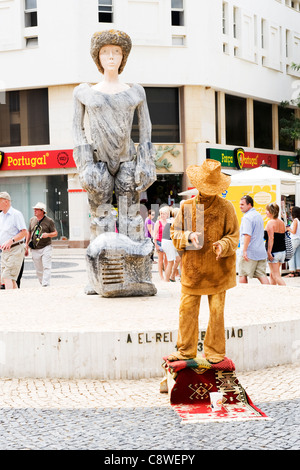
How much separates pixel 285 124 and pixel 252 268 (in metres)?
24.3

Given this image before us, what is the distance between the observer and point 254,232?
1074 centimetres

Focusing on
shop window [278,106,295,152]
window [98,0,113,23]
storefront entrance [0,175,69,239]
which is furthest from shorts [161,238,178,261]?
shop window [278,106,295,152]

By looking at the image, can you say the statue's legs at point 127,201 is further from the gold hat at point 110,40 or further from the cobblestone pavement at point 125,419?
the cobblestone pavement at point 125,419

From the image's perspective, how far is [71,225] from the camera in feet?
91.1

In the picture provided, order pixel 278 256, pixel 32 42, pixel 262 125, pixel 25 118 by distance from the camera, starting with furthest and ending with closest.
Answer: pixel 262 125 < pixel 25 118 < pixel 32 42 < pixel 278 256

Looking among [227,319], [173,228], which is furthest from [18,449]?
[227,319]

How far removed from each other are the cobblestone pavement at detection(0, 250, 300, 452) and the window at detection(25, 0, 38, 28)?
970 inches

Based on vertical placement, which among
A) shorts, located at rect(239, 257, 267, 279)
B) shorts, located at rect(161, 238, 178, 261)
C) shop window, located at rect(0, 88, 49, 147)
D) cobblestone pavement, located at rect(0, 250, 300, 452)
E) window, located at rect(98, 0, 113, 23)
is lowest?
cobblestone pavement, located at rect(0, 250, 300, 452)

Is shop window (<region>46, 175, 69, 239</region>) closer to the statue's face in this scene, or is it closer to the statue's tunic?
the statue's tunic

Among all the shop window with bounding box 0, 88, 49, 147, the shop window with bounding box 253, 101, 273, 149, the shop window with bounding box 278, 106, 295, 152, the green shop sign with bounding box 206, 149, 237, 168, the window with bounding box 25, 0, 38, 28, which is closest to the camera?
the window with bounding box 25, 0, 38, 28

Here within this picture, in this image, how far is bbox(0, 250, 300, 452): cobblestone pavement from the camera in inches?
161

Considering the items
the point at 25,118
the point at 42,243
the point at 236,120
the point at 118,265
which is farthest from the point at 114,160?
the point at 236,120

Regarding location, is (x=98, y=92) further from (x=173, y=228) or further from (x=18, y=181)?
(x=18, y=181)

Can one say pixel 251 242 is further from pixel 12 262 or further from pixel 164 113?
pixel 164 113
